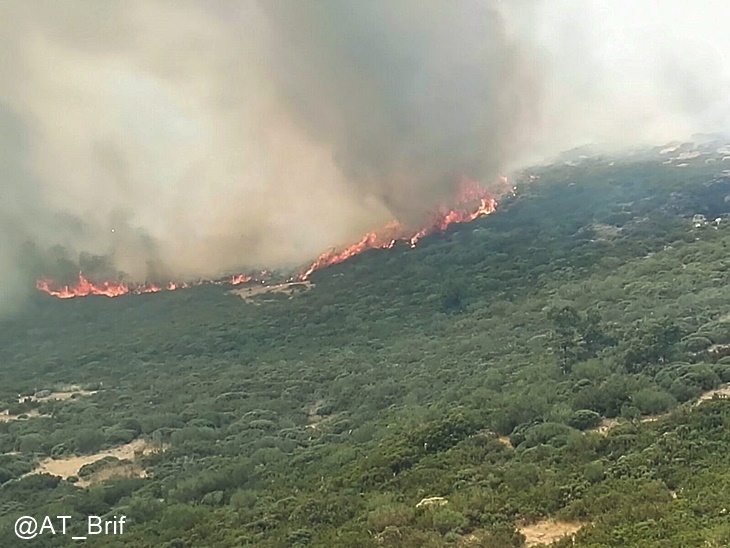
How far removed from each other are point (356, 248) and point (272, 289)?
11.1m

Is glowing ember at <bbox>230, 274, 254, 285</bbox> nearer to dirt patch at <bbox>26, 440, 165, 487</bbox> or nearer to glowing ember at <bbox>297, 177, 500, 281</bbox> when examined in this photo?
glowing ember at <bbox>297, 177, 500, 281</bbox>

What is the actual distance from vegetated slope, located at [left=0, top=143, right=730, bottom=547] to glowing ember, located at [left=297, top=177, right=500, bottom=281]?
3.94 meters

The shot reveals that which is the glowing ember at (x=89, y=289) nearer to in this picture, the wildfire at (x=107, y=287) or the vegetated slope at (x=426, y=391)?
the wildfire at (x=107, y=287)

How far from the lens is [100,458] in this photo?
110 ft

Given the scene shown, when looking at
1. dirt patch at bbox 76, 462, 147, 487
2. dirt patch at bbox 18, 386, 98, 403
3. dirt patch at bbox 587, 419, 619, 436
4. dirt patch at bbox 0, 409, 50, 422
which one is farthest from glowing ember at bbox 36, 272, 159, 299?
dirt patch at bbox 587, 419, 619, 436

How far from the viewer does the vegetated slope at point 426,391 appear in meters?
15.4

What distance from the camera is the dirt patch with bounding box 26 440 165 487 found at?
30656 millimetres

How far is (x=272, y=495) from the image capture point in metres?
21.3

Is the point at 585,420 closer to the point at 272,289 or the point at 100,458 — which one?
the point at 100,458

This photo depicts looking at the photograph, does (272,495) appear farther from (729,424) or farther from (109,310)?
(109,310)

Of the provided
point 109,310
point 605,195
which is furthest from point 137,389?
point 605,195

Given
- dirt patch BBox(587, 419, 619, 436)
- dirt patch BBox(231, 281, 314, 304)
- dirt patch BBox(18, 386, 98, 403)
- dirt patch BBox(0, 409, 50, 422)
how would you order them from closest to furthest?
dirt patch BBox(587, 419, 619, 436), dirt patch BBox(0, 409, 50, 422), dirt patch BBox(18, 386, 98, 403), dirt patch BBox(231, 281, 314, 304)

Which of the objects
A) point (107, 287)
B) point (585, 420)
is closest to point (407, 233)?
point (107, 287)

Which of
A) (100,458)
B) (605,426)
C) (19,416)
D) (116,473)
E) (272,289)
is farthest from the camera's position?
(272,289)
